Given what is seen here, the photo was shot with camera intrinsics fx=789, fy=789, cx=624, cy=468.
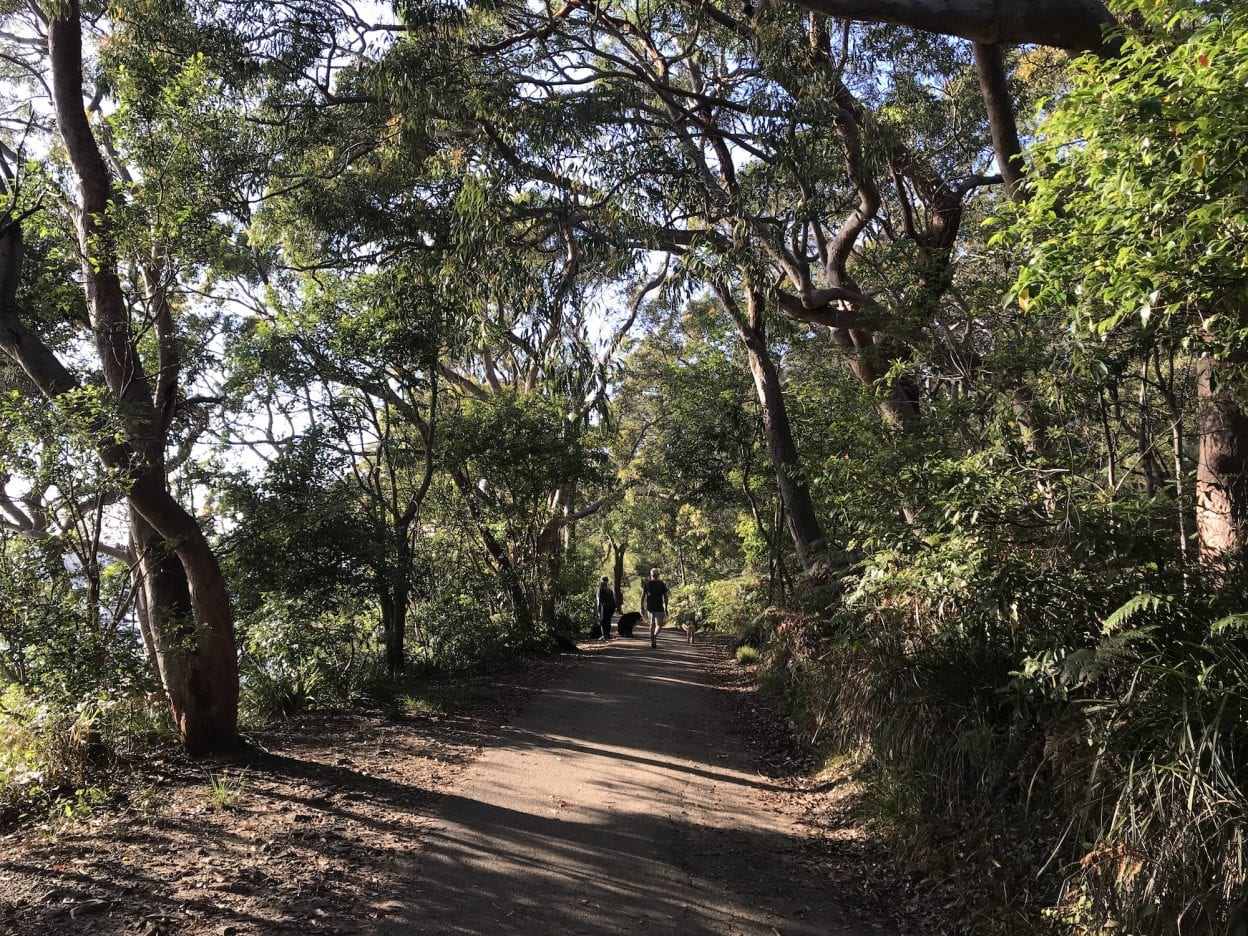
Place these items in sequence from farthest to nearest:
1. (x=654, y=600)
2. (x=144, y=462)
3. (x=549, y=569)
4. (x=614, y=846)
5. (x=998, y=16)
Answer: (x=654, y=600) < (x=549, y=569) < (x=144, y=462) < (x=998, y=16) < (x=614, y=846)

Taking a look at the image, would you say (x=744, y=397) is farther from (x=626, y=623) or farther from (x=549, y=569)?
(x=626, y=623)

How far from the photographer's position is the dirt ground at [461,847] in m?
3.96

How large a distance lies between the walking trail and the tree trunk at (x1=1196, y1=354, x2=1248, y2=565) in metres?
3.45

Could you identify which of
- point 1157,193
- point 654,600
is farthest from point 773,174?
point 654,600

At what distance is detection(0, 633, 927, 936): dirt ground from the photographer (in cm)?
396

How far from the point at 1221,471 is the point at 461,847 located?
18.0ft

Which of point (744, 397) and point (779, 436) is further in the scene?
point (744, 397)

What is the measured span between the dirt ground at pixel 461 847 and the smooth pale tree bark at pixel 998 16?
19.2ft

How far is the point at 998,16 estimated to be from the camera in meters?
5.72

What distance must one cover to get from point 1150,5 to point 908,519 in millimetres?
3740

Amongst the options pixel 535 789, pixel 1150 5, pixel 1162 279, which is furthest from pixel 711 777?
pixel 1150 5

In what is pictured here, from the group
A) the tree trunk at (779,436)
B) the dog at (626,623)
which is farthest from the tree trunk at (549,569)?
the tree trunk at (779,436)

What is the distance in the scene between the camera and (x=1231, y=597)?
418cm

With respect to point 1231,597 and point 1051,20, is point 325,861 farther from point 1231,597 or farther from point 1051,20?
point 1051,20
